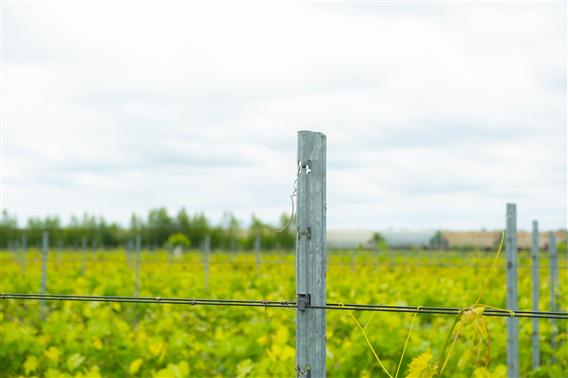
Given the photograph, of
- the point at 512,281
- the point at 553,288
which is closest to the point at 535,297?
the point at 512,281

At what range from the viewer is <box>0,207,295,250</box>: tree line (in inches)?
2462

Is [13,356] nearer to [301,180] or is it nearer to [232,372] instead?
[232,372]

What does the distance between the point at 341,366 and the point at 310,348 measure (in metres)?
2.54

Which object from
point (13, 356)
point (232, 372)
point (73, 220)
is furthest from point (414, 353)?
point (73, 220)

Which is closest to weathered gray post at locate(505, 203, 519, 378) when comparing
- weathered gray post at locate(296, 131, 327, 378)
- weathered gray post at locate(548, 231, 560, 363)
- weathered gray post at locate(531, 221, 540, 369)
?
weathered gray post at locate(531, 221, 540, 369)

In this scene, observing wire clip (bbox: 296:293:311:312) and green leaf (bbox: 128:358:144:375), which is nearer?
wire clip (bbox: 296:293:311:312)

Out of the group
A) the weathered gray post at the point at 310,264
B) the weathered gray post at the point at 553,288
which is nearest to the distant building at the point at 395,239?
the weathered gray post at the point at 553,288

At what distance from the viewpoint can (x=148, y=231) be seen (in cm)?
6806

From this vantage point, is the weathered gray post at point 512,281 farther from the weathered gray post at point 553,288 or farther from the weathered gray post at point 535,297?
the weathered gray post at point 553,288

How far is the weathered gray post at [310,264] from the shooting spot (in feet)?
7.78

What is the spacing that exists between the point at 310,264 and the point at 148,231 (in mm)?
66868

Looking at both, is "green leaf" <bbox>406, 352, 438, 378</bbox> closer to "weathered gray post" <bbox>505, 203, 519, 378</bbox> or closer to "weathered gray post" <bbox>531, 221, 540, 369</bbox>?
"weathered gray post" <bbox>505, 203, 519, 378</bbox>

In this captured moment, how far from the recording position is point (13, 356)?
518cm

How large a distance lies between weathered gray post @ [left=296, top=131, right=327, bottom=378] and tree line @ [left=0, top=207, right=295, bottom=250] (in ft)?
182
